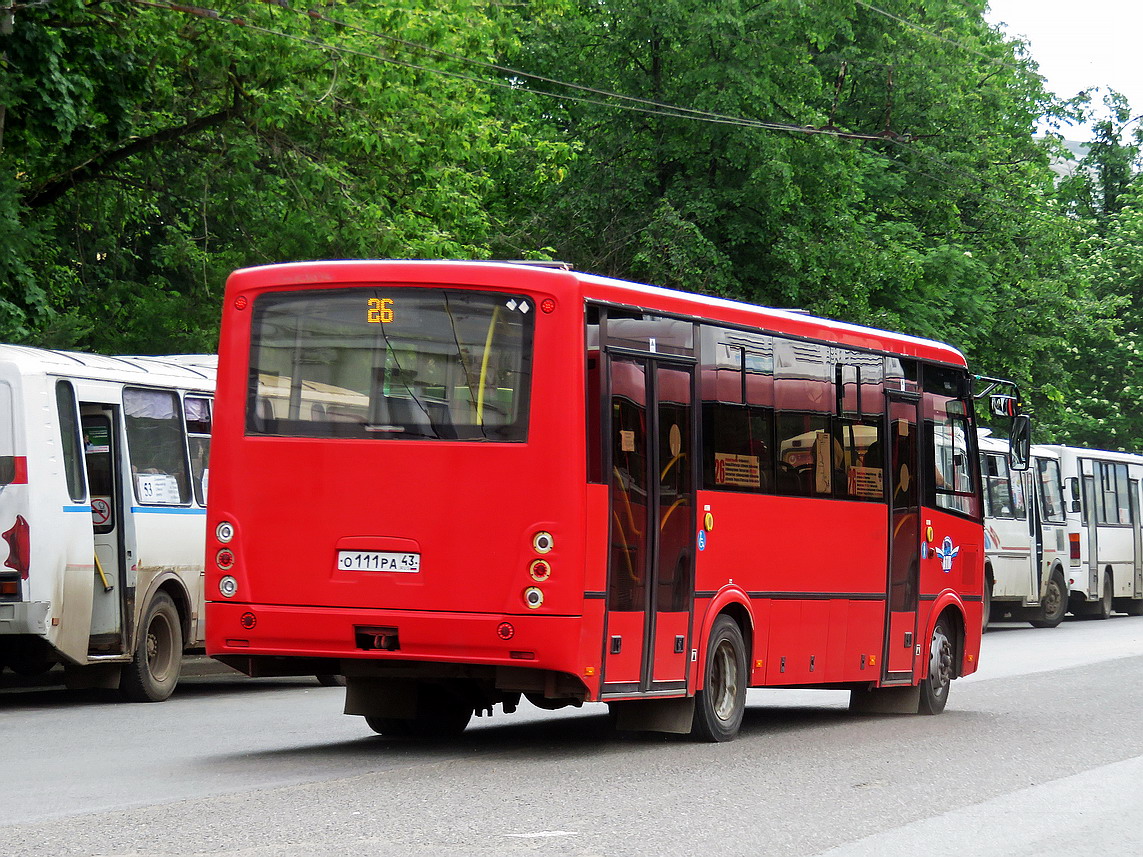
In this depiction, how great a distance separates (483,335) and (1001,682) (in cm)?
1098

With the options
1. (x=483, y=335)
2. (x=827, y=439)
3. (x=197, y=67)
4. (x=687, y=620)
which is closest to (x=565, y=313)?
(x=483, y=335)

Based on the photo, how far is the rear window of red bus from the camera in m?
11.5

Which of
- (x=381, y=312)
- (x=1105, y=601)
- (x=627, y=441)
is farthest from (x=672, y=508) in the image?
(x=1105, y=601)

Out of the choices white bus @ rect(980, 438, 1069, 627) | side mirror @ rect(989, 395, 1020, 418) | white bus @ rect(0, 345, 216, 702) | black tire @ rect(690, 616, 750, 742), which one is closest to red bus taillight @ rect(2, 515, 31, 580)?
white bus @ rect(0, 345, 216, 702)

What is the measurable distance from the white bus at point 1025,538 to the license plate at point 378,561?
20632mm

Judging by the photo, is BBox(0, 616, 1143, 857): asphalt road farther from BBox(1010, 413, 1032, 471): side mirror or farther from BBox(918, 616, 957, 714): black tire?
BBox(1010, 413, 1032, 471): side mirror

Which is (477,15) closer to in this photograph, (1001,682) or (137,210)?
(137,210)

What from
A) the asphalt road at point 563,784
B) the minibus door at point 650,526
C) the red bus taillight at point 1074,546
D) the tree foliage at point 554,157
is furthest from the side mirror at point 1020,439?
the red bus taillight at point 1074,546

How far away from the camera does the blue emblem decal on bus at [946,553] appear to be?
1667 centimetres

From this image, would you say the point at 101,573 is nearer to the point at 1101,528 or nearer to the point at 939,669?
the point at 939,669

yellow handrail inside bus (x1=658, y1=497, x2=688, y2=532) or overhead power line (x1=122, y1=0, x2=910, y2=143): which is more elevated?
overhead power line (x1=122, y1=0, x2=910, y2=143)

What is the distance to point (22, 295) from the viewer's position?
21656mm

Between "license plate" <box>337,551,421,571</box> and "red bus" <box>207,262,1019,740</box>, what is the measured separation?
13mm

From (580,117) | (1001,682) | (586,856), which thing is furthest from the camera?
(580,117)
